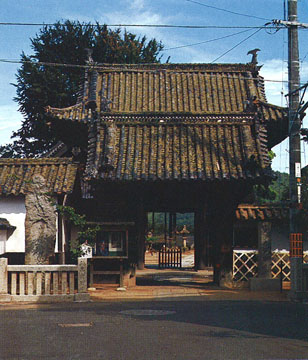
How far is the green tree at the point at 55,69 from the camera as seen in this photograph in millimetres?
35875

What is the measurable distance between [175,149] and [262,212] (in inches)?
157

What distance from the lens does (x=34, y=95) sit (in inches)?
1417

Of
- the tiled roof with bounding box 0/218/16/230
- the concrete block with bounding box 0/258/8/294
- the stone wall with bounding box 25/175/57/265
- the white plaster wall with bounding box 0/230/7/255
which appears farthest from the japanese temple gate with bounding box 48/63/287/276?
the concrete block with bounding box 0/258/8/294

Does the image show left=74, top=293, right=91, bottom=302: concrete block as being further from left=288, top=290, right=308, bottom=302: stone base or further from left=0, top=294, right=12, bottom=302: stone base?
left=288, top=290, right=308, bottom=302: stone base

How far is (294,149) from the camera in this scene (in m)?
17.9

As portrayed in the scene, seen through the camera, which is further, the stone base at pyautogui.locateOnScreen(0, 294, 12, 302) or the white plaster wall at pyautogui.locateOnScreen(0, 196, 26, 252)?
the white plaster wall at pyautogui.locateOnScreen(0, 196, 26, 252)

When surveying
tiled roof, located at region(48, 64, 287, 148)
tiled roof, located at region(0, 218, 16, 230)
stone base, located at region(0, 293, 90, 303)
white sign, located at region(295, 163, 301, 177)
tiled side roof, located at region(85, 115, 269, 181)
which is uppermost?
tiled roof, located at region(48, 64, 287, 148)

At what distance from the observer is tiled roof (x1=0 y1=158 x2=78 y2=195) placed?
21.0 meters

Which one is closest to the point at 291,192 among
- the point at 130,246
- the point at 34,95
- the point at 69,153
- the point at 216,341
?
the point at 130,246

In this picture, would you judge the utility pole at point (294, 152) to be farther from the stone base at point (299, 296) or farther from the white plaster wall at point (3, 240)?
the white plaster wall at point (3, 240)

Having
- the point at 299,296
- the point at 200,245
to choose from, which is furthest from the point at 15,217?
the point at 200,245

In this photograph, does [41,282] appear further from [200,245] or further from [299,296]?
[200,245]

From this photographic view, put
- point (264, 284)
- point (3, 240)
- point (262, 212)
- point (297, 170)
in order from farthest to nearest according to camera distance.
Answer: point (262, 212) → point (3, 240) → point (264, 284) → point (297, 170)

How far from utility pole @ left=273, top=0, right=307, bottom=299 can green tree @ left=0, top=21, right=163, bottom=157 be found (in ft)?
64.9
